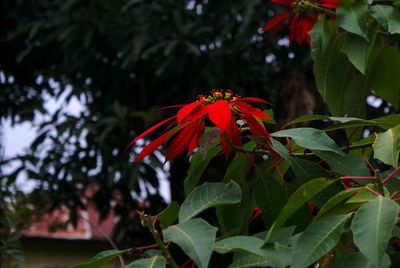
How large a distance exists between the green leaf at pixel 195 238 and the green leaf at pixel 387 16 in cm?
56

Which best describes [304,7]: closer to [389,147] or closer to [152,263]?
[389,147]

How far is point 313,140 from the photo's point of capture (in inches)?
37.1

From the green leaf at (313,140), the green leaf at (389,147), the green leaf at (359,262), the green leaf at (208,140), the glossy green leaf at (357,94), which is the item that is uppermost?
the green leaf at (208,140)

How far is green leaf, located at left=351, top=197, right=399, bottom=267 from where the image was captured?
76 cm

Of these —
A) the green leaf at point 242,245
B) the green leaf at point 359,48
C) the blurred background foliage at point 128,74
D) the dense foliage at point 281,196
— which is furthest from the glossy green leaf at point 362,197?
the blurred background foliage at point 128,74

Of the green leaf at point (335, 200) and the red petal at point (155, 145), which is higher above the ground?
the red petal at point (155, 145)

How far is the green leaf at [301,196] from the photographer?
0.88 meters

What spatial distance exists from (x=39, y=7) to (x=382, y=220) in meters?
3.22

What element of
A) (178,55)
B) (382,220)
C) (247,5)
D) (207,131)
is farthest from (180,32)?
(382,220)

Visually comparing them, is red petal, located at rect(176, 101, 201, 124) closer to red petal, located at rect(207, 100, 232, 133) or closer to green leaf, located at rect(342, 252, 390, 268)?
red petal, located at rect(207, 100, 232, 133)

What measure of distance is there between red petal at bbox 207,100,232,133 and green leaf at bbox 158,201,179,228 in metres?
0.11

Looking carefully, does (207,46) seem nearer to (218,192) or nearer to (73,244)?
(218,192)

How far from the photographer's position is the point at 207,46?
339 cm

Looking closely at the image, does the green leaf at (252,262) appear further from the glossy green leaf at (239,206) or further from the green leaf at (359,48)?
the green leaf at (359,48)
